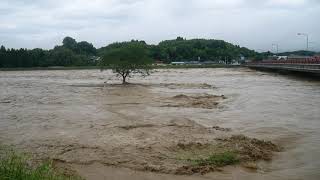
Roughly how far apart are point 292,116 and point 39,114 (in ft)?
44.9

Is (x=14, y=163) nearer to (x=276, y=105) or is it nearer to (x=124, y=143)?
(x=124, y=143)

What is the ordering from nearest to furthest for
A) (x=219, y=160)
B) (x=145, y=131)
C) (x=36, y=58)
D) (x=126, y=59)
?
(x=219, y=160), (x=145, y=131), (x=126, y=59), (x=36, y=58)

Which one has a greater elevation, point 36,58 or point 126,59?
point 126,59

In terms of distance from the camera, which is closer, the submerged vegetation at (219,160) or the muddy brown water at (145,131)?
the muddy brown water at (145,131)

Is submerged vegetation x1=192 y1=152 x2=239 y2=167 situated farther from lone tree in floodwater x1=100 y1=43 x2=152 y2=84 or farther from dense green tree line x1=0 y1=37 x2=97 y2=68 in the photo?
dense green tree line x1=0 y1=37 x2=97 y2=68

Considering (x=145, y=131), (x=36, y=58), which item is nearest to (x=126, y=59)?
(x=145, y=131)

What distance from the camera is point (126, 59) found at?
203ft

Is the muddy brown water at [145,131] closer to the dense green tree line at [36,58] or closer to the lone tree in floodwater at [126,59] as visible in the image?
the lone tree in floodwater at [126,59]

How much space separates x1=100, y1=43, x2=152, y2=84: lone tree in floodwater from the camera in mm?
61688

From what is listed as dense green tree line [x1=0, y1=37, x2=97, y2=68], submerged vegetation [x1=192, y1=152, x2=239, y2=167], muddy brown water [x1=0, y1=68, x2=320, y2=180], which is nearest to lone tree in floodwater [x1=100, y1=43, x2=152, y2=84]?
muddy brown water [x1=0, y1=68, x2=320, y2=180]

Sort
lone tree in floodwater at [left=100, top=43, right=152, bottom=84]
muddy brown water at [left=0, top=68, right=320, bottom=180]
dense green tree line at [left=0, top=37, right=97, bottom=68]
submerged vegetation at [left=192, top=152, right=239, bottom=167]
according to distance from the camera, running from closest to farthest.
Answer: muddy brown water at [left=0, top=68, right=320, bottom=180]
submerged vegetation at [left=192, top=152, right=239, bottom=167]
lone tree in floodwater at [left=100, top=43, right=152, bottom=84]
dense green tree line at [left=0, top=37, right=97, bottom=68]

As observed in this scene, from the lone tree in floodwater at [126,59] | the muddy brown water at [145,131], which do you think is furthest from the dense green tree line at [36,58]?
the muddy brown water at [145,131]

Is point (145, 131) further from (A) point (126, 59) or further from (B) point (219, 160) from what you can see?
(A) point (126, 59)

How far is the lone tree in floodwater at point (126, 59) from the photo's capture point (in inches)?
2429
